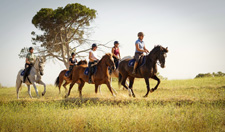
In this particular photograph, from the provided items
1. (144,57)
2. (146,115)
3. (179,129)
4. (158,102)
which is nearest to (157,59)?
(144,57)

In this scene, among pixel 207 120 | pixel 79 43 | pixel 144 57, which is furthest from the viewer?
pixel 79 43

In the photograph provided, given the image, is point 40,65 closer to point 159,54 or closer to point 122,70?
point 122,70

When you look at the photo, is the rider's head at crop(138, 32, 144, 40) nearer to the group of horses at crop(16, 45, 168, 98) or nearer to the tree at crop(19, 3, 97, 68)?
the group of horses at crop(16, 45, 168, 98)

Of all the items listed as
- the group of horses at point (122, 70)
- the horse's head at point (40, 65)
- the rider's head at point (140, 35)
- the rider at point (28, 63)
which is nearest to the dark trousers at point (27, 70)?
the rider at point (28, 63)

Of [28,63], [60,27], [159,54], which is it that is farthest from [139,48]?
[60,27]

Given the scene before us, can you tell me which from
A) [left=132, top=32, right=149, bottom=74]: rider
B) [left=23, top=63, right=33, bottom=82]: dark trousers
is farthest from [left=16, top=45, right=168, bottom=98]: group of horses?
[left=23, top=63, right=33, bottom=82]: dark trousers

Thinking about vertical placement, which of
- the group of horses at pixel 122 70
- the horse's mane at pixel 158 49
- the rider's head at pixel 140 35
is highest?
the rider's head at pixel 140 35

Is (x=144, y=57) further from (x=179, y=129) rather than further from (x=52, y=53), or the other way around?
(x=52, y=53)

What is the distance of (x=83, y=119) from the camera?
18.5 ft

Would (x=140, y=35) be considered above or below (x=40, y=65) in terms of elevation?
above

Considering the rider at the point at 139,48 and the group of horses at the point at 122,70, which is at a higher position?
the rider at the point at 139,48

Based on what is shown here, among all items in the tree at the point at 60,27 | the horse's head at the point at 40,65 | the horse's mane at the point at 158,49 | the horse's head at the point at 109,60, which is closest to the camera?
the horse's mane at the point at 158,49

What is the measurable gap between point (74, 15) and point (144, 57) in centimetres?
1571

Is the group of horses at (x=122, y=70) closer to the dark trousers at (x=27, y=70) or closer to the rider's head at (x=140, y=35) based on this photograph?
the dark trousers at (x=27, y=70)
